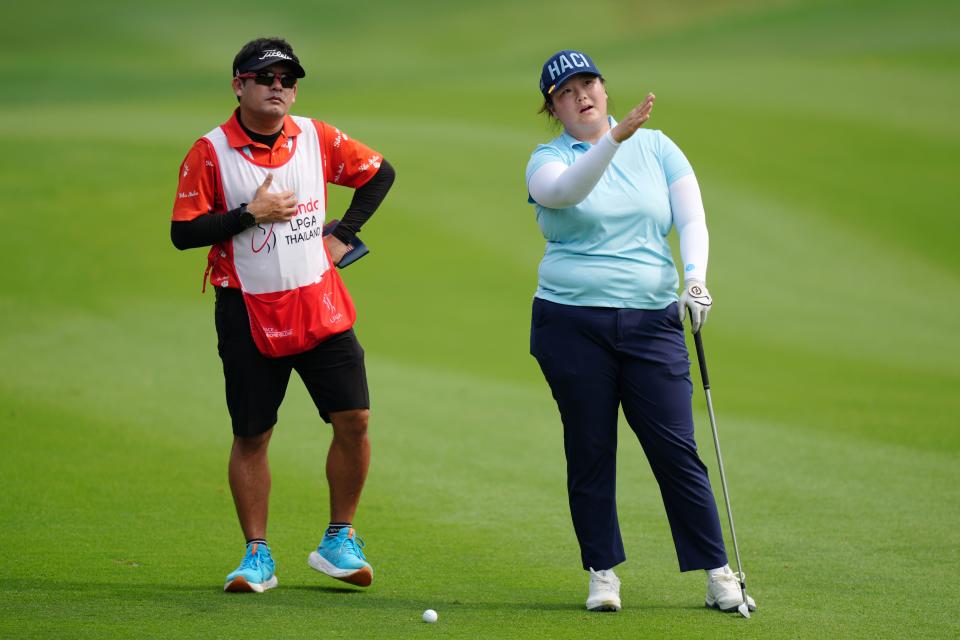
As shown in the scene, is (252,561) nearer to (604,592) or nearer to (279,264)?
(279,264)

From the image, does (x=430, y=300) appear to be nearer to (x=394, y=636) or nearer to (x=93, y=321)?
(x=93, y=321)

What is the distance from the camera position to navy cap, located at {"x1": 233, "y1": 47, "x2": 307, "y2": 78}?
555 cm

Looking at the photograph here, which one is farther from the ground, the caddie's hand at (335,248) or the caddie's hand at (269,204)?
the caddie's hand at (269,204)

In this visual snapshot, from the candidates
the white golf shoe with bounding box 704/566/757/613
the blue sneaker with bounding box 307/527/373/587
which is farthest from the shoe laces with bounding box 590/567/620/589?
the blue sneaker with bounding box 307/527/373/587

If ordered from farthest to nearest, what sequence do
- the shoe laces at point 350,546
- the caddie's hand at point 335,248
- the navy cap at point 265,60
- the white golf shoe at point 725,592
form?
the caddie's hand at point 335,248
the shoe laces at point 350,546
the navy cap at point 265,60
the white golf shoe at point 725,592

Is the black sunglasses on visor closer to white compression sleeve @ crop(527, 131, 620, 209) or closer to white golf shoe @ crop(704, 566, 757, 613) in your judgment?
white compression sleeve @ crop(527, 131, 620, 209)

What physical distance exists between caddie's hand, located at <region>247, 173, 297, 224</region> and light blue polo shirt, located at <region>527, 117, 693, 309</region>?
1.03 metres

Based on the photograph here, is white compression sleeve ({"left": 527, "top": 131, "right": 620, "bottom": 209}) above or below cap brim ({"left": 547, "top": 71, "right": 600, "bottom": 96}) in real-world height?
below

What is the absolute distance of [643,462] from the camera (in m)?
8.59

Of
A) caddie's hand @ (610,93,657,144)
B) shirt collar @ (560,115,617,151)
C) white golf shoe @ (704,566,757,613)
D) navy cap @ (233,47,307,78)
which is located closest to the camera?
caddie's hand @ (610,93,657,144)

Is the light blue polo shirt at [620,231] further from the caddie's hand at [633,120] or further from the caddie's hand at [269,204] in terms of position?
the caddie's hand at [269,204]

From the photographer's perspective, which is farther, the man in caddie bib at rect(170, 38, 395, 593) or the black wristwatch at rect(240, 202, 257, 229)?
the man in caddie bib at rect(170, 38, 395, 593)

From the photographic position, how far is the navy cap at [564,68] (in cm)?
529

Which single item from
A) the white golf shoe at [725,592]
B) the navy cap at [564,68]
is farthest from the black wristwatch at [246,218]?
the white golf shoe at [725,592]
